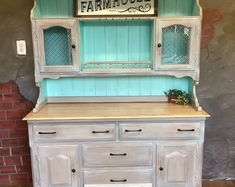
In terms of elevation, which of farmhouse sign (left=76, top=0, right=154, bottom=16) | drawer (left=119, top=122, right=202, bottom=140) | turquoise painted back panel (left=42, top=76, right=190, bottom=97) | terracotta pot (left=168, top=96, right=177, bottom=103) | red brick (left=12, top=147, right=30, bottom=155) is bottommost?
red brick (left=12, top=147, right=30, bottom=155)

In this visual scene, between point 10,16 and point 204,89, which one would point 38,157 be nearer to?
point 10,16

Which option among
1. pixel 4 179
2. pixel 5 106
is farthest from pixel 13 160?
pixel 5 106

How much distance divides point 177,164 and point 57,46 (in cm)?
137

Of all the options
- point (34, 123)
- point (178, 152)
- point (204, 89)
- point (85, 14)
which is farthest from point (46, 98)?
point (204, 89)

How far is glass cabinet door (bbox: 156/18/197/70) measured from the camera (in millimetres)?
2062

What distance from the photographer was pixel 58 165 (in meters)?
2.04

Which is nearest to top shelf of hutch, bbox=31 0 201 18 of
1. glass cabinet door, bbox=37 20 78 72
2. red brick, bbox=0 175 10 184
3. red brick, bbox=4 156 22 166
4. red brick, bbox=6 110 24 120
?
glass cabinet door, bbox=37 20 78 72

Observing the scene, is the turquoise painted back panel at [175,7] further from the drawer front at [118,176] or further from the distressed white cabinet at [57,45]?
the drawer front at [118,176]

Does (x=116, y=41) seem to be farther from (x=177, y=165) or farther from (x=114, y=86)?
(x=177, y=165)

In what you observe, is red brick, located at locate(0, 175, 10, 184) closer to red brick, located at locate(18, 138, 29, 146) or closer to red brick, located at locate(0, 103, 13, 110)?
red brick, located at locate(18, 138, 29, 146)

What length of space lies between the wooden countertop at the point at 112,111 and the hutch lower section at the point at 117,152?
4 cm

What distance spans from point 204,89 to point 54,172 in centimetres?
152

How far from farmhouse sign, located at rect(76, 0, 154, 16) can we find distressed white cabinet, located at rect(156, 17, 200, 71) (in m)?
0.19

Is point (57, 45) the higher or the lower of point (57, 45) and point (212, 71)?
the higher
